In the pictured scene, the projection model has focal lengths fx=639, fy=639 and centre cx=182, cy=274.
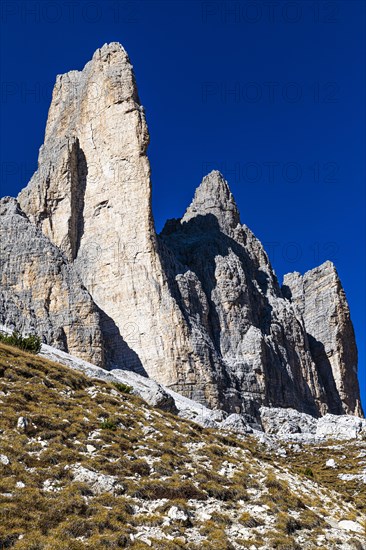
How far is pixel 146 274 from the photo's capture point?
10350 cm

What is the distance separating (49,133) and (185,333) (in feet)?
188

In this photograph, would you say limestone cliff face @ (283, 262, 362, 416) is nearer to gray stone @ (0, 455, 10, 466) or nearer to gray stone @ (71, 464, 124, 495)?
gray stone @ (71, 464, 124, 495)

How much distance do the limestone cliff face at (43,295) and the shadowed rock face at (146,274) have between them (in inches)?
44.2

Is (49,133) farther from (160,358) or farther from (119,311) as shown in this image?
(160,358)

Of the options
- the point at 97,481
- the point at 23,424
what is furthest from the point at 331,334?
the point at 97,481

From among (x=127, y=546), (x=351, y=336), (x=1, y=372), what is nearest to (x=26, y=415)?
(x=1, y=372)

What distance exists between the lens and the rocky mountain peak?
146375mm

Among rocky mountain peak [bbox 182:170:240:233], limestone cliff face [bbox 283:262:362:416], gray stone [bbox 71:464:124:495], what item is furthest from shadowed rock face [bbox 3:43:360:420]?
gray stone [bbox 71:464:124:495]

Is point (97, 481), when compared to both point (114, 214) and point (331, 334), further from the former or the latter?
point (331, 334)

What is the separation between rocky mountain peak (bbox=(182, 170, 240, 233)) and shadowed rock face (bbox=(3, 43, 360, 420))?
639 cm

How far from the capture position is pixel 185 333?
99.6 metres

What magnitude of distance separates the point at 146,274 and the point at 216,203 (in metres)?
51.1

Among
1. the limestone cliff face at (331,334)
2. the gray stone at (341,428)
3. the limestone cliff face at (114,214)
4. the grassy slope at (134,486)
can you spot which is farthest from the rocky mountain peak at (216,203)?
the grassy slope at (134,486)

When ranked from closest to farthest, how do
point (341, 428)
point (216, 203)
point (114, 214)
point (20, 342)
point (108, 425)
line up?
point (108, 425) → point (20, 342) → point (341, 428) → point (114, 214) → point (216, 203)
